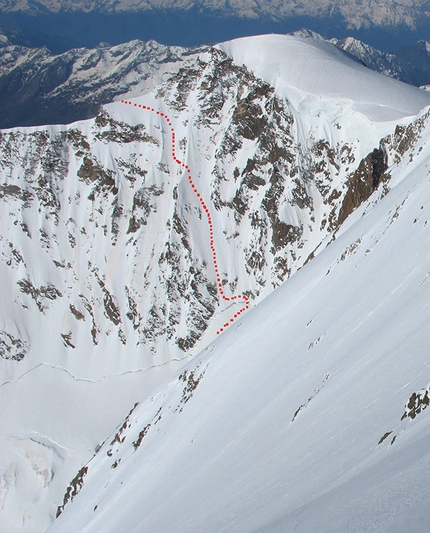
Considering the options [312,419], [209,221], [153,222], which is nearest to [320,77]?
[209,221]

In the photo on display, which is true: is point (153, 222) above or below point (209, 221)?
below

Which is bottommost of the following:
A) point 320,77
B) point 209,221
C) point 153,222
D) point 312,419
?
point 153,222

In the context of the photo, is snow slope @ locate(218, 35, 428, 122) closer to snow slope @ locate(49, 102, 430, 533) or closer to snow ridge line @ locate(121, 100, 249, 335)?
snow ridge line @ locate(121, 100, 249, 335)

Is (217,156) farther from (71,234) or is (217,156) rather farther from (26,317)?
(26,317)

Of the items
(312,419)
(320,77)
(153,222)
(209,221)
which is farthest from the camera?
(153,222)

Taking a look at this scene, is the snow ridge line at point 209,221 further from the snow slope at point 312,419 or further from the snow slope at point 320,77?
the snow slope at point 312,419

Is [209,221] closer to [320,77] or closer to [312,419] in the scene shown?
[320,77]

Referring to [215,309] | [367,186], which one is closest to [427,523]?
[367,186]
